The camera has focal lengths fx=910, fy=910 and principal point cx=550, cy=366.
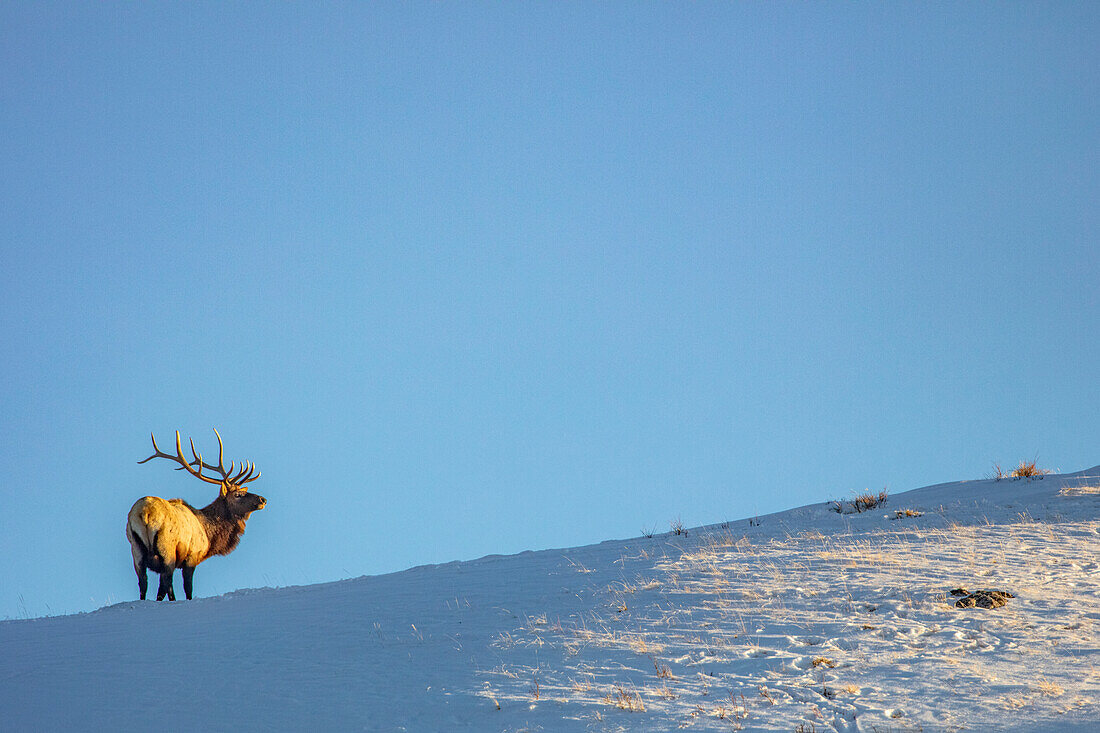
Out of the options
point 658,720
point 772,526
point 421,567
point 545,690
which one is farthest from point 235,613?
point 772,526

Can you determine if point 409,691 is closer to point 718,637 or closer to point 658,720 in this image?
point 658,720

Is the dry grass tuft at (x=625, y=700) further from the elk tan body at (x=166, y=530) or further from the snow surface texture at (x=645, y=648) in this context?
the elk tan body at (x=166, y=530)

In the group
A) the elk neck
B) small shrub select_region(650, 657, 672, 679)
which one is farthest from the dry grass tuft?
the elk neck

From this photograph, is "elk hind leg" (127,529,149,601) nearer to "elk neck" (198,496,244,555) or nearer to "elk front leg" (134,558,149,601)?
"elk front leg" (134,558,149,601)

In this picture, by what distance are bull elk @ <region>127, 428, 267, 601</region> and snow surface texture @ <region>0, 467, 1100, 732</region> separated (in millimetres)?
2099

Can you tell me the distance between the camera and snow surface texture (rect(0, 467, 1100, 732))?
6598mm

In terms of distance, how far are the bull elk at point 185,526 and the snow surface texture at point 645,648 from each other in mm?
2099

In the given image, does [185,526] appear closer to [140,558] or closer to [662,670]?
[140,558]

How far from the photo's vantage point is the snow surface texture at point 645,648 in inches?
260

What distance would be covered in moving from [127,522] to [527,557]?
21.5ft

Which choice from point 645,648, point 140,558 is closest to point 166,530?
point 140,558

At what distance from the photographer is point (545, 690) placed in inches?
284

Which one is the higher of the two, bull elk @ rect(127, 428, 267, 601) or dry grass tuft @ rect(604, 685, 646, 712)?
bull elk @ rect(127, 428, 267, 601)

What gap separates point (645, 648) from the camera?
801 cm
